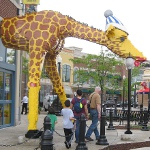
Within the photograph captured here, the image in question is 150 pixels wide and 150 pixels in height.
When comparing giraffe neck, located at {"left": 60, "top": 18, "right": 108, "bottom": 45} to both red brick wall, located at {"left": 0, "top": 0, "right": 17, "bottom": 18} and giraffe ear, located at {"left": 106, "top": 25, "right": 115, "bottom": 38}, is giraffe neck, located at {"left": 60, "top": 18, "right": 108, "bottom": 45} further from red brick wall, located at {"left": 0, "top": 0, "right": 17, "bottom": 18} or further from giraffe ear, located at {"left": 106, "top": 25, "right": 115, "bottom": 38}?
red brick wall, located at {"left": 0, "top": 0, "right": 17, "bottom": 18}

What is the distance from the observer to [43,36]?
1098cm

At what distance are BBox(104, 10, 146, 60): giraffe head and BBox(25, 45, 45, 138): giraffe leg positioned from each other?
242cm

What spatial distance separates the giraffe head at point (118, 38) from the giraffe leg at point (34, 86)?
7.93 feet

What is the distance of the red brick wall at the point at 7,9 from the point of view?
→ 42.7ft

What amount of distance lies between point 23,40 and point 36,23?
2.32ft

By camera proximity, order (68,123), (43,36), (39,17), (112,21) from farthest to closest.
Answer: (112,21), (39,17), (43,36), (68,123)

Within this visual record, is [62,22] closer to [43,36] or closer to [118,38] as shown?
[43,36]

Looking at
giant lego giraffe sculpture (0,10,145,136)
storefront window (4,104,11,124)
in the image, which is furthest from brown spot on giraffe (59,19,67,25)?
storefront window (4,104,11,124)

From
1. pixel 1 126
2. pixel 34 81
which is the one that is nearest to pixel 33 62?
pixel 34 81

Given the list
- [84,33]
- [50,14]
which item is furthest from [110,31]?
[50,14]

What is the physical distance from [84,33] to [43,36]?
5.19 feet

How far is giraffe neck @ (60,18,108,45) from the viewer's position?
38.4ft

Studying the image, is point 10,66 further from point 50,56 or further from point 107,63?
point 107,63

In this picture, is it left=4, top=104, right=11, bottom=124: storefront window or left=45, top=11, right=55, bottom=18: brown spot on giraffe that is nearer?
left=45, top=11, right=55, bottom=18: brown spot on giraffe
